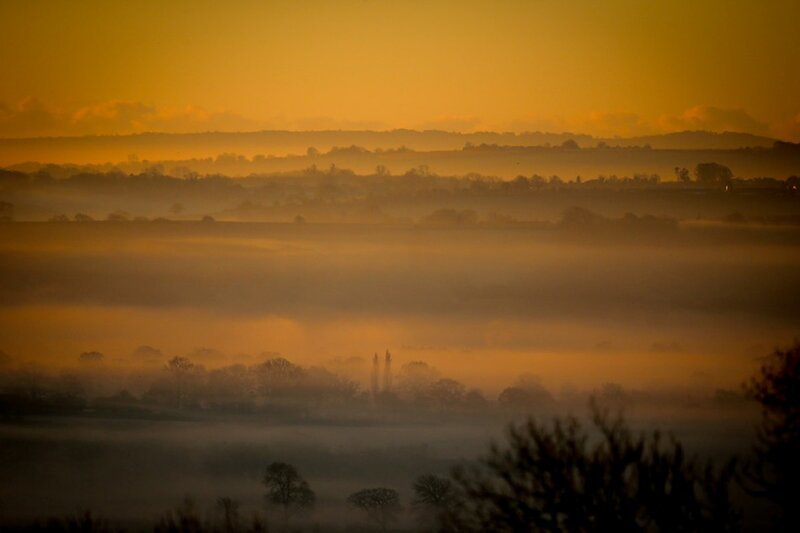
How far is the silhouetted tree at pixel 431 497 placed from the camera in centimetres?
1558

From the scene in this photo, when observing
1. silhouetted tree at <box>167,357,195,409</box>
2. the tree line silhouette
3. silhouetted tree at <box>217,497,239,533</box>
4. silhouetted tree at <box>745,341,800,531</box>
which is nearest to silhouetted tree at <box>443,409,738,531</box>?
the tree line silhouette

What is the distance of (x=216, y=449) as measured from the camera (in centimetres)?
1630

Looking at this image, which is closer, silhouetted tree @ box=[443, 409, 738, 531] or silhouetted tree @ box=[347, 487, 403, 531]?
silhouetted tree @ box=[443, 409, 738, 531]

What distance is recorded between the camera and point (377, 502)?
1603 cm

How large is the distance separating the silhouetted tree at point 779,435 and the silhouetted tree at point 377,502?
4.73 m

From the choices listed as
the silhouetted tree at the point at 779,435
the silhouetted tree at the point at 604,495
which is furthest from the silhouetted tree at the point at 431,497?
the silhouetted tree at the point at 779,435

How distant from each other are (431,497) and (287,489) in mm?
2005

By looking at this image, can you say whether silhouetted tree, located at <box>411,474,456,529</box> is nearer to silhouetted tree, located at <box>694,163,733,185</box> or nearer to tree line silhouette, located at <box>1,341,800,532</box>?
tree line silhouette, located at <box>1,341,800,532</box>

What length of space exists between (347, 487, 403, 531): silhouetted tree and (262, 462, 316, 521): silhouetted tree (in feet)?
1.99

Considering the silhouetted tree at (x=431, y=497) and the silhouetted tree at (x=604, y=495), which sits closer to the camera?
the silhouetted tree at (x=604, y=495)

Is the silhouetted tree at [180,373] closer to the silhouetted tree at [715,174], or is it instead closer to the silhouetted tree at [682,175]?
the silhouetted tree at [682,175]

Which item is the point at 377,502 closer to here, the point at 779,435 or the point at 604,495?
the point at 604,495

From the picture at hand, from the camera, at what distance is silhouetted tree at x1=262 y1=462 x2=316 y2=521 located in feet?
52.4

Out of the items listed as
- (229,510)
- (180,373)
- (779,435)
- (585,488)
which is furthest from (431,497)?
(779,435)
